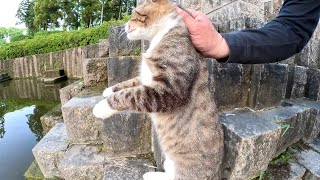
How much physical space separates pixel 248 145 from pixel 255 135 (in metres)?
0.08

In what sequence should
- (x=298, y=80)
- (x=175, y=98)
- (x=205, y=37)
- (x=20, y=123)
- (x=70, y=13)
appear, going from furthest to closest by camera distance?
(x=70, y=13) < (x=20, y=123) < (x=298, y=80) < (x=175, y=98) < (x=205, y=37)

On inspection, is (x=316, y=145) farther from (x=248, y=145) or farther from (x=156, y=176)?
(x=156, y=176)

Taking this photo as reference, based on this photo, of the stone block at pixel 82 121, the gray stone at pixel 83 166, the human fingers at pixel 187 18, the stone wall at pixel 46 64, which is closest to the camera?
the human fingers at pixel 187 18

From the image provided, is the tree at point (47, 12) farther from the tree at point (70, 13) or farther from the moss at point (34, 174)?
the moss at point (34, 174)

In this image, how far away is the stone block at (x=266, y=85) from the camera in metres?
1.93

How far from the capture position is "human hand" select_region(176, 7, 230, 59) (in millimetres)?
1345

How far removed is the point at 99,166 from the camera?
2139mm

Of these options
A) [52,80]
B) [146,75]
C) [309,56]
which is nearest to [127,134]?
[146,75]

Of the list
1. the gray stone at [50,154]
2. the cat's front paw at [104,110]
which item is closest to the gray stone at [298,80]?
the cat's front paw at [104,110]

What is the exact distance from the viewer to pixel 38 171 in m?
2.68

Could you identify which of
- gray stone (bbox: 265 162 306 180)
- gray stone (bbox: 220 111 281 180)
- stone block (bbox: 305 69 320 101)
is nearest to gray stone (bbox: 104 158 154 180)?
gray stone (bbox: 220 111 281 180)

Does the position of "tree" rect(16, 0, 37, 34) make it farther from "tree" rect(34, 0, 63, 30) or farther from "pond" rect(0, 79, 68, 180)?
"pond" rect(0, 79, 68, 180)

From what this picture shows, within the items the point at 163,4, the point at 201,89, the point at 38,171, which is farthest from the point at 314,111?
the point at 38,171

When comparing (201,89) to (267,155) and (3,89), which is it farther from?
(3,89)
